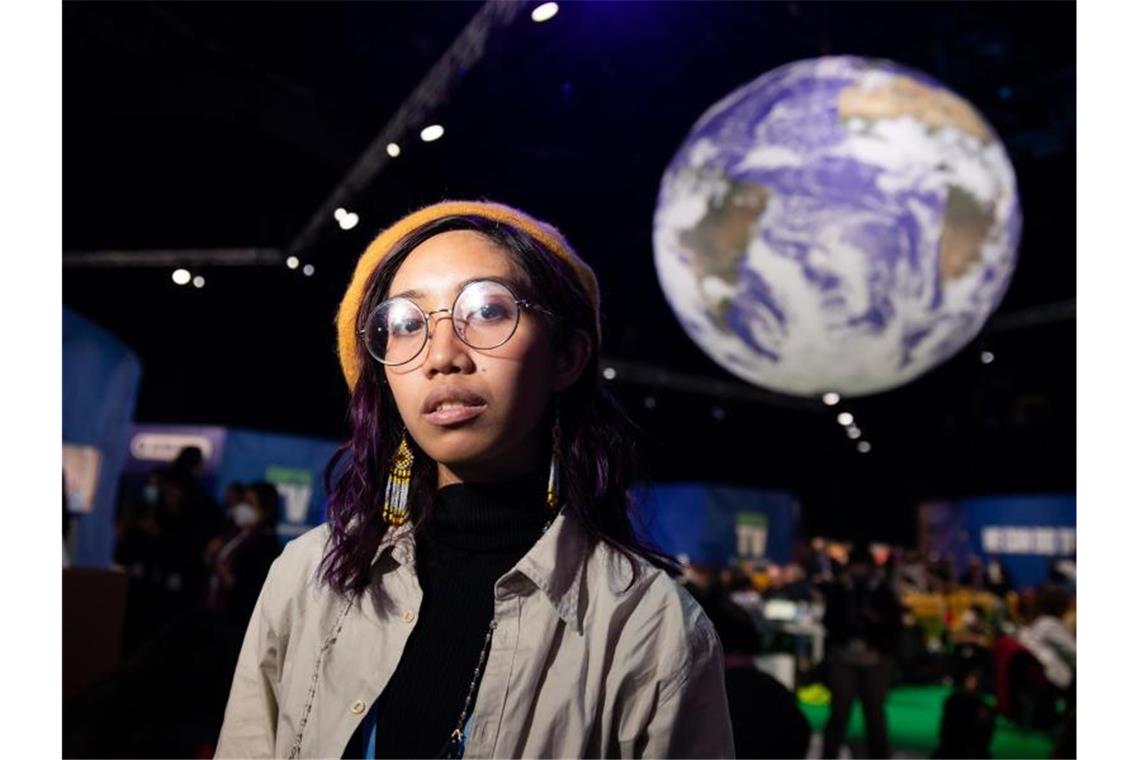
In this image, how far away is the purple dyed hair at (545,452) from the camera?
147 centimetres

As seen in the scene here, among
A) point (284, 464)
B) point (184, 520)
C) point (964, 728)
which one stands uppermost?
point (184, 520)

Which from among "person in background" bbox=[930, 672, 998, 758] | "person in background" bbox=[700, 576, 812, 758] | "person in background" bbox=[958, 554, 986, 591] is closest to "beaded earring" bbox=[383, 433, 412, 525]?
"person in background" bbox=[700, 576, 812, 758]

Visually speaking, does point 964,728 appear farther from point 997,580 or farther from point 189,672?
point 997,580

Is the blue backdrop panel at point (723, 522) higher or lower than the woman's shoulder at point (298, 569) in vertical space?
lower

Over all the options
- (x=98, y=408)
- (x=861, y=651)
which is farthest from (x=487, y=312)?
(x=98, y=408)

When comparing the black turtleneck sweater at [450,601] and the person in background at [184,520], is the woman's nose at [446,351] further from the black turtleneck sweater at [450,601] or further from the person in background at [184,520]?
the person in background at [184,520]

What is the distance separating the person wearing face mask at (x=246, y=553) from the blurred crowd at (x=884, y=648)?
98 centimetres

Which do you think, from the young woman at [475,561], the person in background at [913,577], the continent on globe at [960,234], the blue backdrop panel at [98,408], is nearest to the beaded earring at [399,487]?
the young woman at [475,561]

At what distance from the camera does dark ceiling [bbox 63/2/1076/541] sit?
3.20m

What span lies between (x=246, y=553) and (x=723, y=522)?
15266 millimetres

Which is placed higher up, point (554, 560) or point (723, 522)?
point (554, 560)

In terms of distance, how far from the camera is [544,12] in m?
3.00
